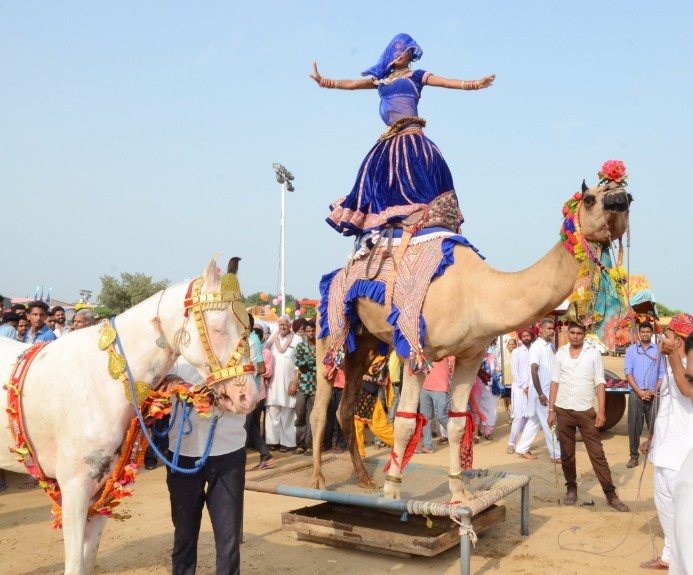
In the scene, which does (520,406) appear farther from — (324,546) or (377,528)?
(324,546)

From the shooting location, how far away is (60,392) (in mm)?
3514

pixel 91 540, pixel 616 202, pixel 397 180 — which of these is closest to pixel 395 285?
pixel 397 180

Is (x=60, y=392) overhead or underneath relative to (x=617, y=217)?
underneath

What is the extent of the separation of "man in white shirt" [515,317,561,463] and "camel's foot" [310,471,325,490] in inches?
195

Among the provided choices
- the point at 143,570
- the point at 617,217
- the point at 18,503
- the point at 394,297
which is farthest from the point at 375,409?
the point at 18,503

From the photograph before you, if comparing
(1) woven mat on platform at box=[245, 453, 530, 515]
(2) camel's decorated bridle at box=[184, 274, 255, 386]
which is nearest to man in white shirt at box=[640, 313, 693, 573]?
(1) woven mat on platform at box=[245, 453, 530, 515]

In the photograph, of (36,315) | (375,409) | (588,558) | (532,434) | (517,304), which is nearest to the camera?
(517,304)

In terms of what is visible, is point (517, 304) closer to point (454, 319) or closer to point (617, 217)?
point (454, 319)

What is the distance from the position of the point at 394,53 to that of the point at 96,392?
13.5ft

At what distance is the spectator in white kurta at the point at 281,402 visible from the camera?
1084cm

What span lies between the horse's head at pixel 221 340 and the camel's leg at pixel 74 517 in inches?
33.6

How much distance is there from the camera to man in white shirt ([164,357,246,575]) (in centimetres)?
390

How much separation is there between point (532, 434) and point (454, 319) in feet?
20.5

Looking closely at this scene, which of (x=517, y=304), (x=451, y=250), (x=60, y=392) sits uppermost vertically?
(x=451, y=250)
